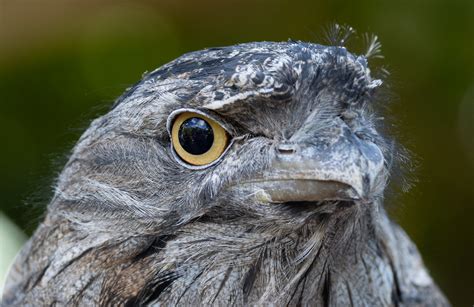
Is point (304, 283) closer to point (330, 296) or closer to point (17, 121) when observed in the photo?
point (330, 296)

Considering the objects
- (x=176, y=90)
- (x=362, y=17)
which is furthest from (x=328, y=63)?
(x=362, y=17)

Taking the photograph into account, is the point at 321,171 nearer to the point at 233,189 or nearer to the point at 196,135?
the point at 233,189

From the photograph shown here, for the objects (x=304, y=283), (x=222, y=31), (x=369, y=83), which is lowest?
(x=304, y=283)

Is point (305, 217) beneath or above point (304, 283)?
above

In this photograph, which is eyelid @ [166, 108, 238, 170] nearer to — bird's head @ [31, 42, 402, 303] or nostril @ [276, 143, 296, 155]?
A: bird's head @ [31, 42, 402, 303]

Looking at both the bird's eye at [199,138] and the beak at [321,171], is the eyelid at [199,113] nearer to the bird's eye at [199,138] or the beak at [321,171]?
the bird's eye at [199,138]

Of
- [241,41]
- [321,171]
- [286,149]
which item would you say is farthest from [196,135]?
[241,41]

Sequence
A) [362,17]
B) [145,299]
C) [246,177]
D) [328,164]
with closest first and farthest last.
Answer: [328,164] < [246,177] < [145,299] < [362,17]
